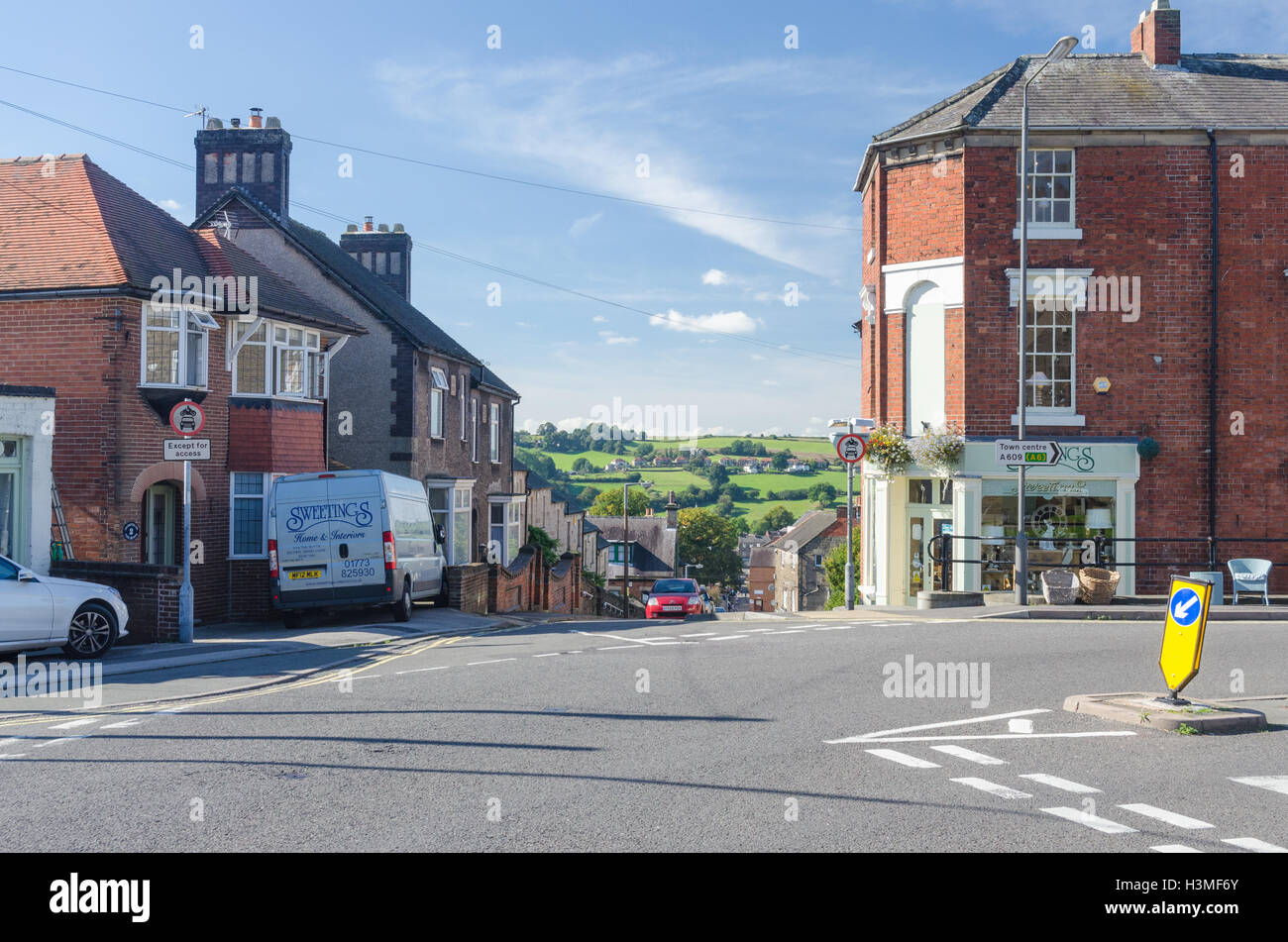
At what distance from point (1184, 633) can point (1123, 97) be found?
58.8 feet

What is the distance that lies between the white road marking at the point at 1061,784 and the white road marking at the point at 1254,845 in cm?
A: 113

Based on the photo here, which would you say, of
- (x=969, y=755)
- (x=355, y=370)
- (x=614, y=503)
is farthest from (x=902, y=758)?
(x=614, y=503)

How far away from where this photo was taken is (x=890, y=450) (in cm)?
2369

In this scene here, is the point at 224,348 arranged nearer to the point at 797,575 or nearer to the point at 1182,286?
the point at 1182,286

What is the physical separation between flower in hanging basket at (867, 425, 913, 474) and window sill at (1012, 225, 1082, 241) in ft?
15.5

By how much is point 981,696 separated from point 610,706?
372 cm

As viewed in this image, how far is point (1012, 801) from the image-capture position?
6.97 meters

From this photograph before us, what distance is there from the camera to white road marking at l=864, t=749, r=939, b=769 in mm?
8039

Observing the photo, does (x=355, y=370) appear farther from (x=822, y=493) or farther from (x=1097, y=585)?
(x=822, y=493)

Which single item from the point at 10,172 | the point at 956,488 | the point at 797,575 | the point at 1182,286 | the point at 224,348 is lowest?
the point at 797,575

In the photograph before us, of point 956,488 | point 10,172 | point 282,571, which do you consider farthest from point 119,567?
point 956,488

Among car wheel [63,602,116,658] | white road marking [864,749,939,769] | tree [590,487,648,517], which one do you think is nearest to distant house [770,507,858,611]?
tree [590,487,648,517]

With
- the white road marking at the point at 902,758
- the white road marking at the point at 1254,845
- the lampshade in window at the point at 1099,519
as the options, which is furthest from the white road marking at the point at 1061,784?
the lampshade in window at the point at 1099,519

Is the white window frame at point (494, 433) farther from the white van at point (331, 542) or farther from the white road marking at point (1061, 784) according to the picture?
the white road marking at point (1061, 784)
